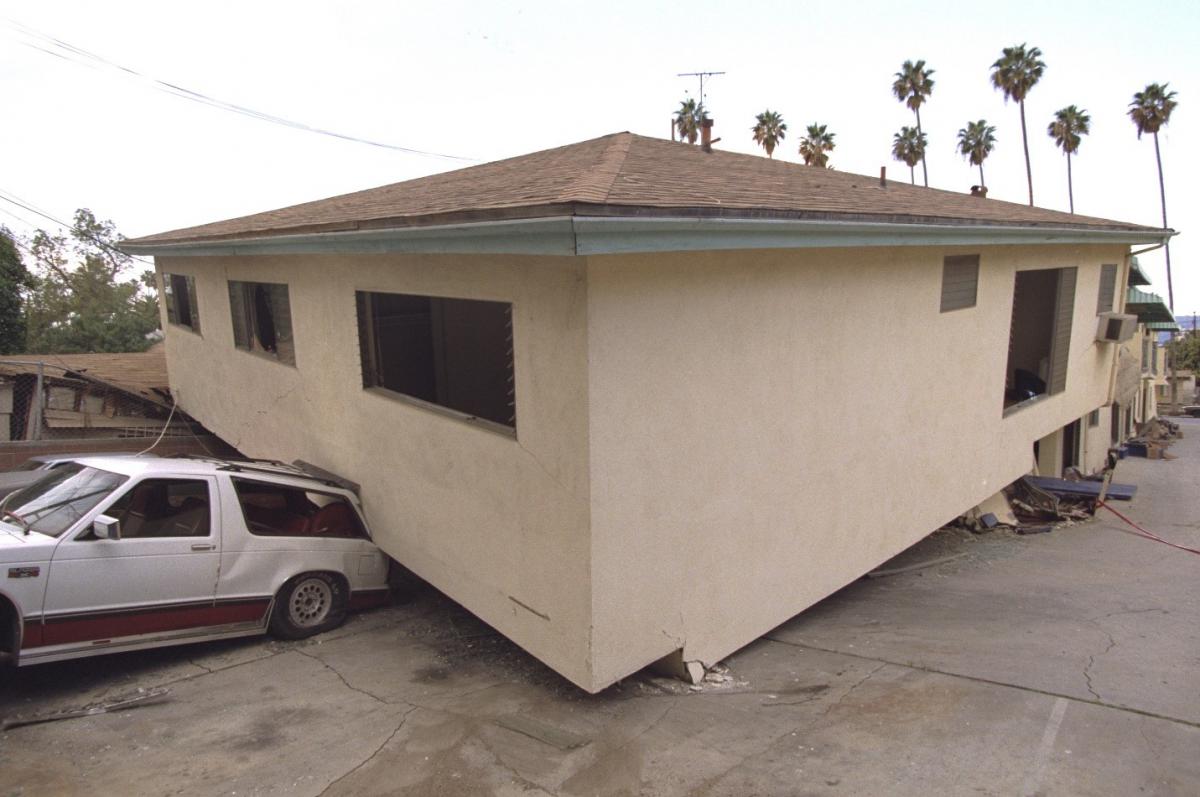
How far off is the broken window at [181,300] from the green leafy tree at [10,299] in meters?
9.37

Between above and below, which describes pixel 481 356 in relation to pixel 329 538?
above

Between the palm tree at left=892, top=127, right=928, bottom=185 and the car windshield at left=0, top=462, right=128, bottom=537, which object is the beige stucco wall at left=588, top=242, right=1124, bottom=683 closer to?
the car windshield at left=0, top=462, right=128, bottom=537

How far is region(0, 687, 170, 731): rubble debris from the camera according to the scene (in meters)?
4.75

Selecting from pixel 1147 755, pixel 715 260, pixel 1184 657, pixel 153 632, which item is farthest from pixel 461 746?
pixel 1184 657

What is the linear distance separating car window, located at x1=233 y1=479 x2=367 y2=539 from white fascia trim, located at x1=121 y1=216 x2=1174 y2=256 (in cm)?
225

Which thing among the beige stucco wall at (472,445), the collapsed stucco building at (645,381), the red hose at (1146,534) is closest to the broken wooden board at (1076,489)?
the red hose at (1146,534)

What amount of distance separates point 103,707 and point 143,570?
93cm

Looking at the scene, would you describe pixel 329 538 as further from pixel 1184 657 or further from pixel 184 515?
pixel 1184 657

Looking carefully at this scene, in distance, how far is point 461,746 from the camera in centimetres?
434

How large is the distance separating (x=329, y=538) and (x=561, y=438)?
324 cm

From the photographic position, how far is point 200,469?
6.02m

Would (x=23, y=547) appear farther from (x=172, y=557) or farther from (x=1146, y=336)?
(x=1146, y=336)

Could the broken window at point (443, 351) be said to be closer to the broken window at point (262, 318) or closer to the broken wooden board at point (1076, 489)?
the broken window at point (262, 318)

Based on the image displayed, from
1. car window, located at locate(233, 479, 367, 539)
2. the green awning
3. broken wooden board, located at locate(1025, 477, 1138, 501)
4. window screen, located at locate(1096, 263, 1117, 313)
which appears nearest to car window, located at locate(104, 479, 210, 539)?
car window, located at locate(233, 479, 367, 539)
